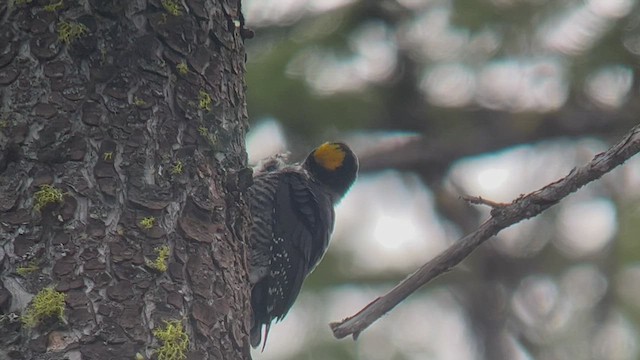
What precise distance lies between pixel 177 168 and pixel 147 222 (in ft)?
0.50

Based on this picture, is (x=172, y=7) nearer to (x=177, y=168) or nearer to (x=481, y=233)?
(x=177, y=168)

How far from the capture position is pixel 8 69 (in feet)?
6.72

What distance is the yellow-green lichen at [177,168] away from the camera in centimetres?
208

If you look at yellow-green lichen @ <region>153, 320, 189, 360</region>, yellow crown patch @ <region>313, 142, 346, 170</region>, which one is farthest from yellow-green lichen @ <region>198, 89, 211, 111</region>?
yellow crown patch @ <region>313, 142, 346, 170</region>

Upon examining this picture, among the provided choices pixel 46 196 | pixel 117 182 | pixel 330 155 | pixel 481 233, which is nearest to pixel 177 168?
pixel 117 182

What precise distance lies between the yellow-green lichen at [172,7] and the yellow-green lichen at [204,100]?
7.0 inches

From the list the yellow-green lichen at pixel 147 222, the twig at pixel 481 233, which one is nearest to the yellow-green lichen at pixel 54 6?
the yellow-green lichen at pixel 147 222

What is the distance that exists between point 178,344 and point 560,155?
2327mm

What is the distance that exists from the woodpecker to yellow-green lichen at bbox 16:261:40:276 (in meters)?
1.13

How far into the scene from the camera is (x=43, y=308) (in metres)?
1.83

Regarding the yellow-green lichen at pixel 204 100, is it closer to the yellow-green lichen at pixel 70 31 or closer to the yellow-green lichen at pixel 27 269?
the yellow-green lichen at pixel 70 31

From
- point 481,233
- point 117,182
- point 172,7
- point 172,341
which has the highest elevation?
point 172,7

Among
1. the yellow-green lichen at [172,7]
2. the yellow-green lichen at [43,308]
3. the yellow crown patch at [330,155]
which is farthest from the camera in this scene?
the yellow crown patch at [330,155]

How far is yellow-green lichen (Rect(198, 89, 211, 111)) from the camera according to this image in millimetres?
2191
